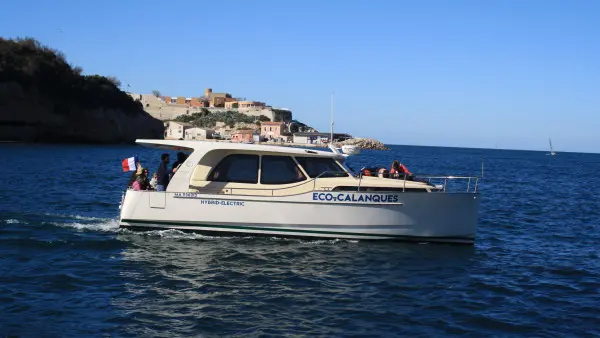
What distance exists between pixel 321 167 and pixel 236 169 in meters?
2.20

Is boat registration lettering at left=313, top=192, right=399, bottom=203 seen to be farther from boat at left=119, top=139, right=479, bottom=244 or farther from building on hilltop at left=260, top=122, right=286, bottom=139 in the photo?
building on hilltop at left=260, top=122, right=286, bottom=139

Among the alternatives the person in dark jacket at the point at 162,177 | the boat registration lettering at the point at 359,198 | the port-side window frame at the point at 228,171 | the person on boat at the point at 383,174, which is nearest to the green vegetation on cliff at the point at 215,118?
the person in dark jacket at the point at 162,177

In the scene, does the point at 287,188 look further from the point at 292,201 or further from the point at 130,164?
the point at 130,164

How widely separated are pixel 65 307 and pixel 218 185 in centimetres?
631

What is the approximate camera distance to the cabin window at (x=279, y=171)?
48.4 feet

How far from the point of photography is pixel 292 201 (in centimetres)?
1409

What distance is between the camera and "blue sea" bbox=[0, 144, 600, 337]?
8781mm

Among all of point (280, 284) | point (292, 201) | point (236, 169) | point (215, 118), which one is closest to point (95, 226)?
point (236, 169)

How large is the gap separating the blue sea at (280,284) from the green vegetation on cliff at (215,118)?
482 feet

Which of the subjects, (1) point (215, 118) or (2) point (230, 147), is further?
(1) point (215, 118)

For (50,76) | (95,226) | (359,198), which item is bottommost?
(95,226)

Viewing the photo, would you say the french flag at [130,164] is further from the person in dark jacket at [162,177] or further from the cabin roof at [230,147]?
the person in dark jacket at [162,177]

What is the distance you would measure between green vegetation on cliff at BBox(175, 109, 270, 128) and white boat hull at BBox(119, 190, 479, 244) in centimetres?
14663

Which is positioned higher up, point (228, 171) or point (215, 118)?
point (215, 118)
